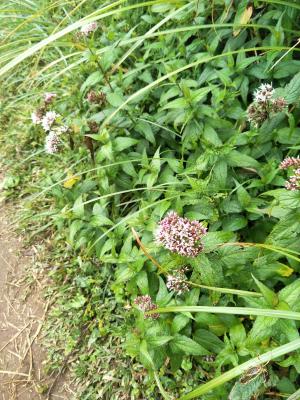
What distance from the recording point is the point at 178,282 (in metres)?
1.65

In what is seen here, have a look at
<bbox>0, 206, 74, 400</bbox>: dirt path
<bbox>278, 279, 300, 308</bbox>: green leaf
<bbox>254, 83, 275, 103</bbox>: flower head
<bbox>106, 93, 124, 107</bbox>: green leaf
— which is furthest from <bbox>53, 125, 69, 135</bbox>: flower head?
<bbox>278, 279, 300, 308</bbox>: green leaf

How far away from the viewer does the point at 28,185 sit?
2.84m

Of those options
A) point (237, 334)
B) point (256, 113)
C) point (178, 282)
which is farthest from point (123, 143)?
point (237, 334)

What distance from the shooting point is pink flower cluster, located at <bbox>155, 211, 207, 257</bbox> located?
142cm

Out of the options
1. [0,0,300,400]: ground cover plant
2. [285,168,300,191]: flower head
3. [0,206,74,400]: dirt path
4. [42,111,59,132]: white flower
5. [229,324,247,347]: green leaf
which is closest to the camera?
[285,168,300,191]: flower head

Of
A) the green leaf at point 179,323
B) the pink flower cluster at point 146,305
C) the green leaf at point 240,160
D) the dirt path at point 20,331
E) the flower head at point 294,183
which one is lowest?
the dirt path at point 20,331

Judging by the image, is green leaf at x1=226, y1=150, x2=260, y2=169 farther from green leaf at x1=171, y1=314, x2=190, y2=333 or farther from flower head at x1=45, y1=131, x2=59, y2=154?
flower head at x1=45, y1=131, x2=59, y2=154

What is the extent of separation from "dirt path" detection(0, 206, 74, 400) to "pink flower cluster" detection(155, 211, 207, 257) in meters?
0.99

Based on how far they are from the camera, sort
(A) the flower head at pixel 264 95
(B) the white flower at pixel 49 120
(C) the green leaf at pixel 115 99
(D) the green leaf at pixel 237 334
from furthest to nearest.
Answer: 1. (B) the white flower at pixel 49 120
2. (C) the green leaf at pixel 115 99
3. (A) the flower head at pixel 264 95
4. (D) the green leaf at pixel 237 334

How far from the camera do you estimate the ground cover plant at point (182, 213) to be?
1.49 metres

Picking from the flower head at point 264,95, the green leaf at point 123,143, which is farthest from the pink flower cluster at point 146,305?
the flower head at point 264,95

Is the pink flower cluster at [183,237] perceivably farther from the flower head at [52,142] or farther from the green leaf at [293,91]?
the flower head at [52,142]

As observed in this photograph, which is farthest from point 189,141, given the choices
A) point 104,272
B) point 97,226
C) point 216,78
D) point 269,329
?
point 269,329

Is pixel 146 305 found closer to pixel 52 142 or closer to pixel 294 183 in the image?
pixel 294 183
